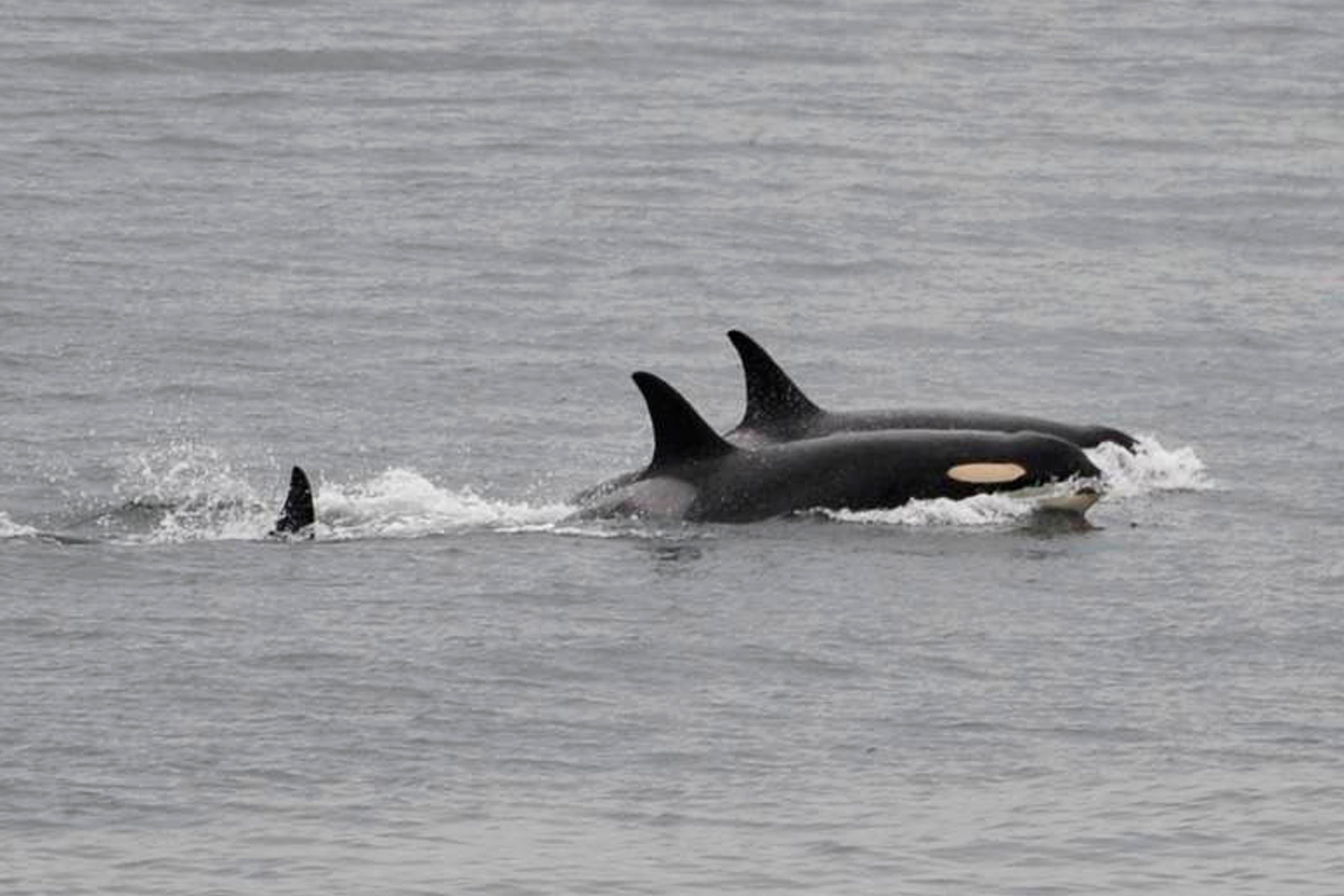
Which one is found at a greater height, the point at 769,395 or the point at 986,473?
the point at 769,395

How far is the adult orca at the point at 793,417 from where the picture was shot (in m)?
21.4

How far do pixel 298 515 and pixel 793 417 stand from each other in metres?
3.50

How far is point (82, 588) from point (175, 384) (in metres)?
7.37

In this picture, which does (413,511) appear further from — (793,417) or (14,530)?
(793,417)

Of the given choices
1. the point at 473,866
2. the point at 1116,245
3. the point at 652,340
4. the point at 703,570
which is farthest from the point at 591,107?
the point at 473,866

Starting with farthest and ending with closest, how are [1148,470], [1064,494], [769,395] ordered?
[1148,470] → [769,395] → [1064,494]

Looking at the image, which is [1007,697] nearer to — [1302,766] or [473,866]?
[1302,766]

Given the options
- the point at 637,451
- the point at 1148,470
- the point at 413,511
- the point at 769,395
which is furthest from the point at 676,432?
the point at 1148,470

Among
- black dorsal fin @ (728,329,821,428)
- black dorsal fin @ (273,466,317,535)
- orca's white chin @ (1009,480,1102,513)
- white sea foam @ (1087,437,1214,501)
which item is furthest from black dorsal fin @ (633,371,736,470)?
white sea foam @ (1087,437,1214,501)

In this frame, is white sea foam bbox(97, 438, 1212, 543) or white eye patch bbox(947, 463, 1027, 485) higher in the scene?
white eye patch bbox(947, 463, 1027, 485)

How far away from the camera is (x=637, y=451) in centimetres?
2344

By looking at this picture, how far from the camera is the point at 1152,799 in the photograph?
14.4m

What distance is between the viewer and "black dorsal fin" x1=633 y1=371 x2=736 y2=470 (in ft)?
65.9

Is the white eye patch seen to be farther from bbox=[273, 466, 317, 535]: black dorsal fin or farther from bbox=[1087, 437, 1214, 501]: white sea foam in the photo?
bbox=[273, 466, 317, 535]: black dorsal fin
